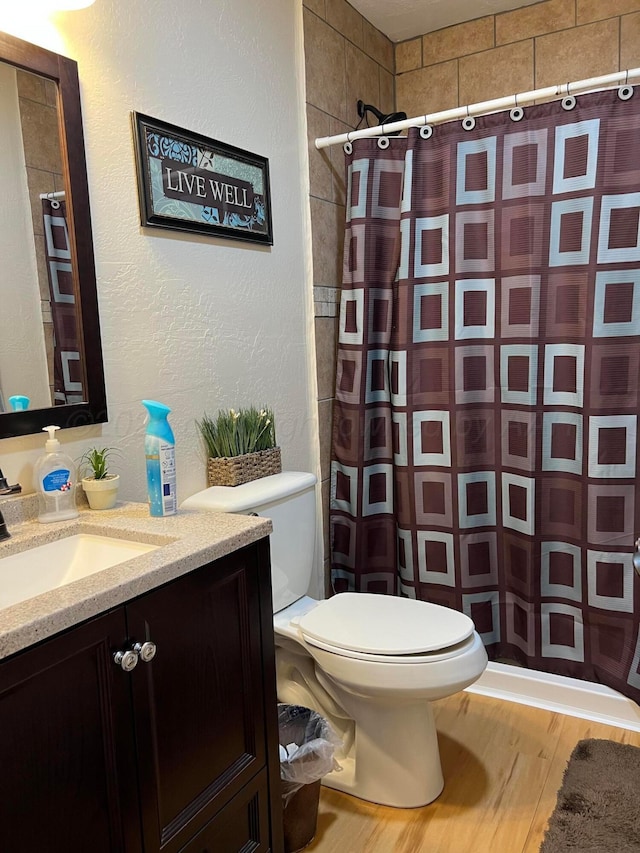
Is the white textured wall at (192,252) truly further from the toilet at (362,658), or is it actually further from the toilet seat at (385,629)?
the toilet seat at (385,629)

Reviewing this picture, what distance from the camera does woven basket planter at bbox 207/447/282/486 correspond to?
182 centimetres

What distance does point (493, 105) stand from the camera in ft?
6.32

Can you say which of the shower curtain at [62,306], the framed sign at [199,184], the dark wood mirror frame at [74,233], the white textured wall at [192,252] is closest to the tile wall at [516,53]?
the white textured wall at [192,252]

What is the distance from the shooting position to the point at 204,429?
6.02 feet

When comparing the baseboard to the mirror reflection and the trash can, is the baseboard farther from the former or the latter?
the mirror reflection

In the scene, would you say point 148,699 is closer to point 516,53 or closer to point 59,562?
point 59,562

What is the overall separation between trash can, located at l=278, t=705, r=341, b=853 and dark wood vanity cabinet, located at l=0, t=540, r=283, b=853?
114mm

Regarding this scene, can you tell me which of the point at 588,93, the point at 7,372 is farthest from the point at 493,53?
the point at 7,372

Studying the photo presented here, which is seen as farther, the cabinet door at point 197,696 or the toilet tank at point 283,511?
the toilet tank at point 283,511

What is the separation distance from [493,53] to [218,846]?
8.66 ft

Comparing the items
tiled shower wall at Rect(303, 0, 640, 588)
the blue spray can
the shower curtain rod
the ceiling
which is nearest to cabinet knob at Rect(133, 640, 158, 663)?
the blue spray can

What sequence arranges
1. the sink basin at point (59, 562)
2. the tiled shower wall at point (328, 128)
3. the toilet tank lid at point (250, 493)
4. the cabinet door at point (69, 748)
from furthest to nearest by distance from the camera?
the tiled shower wall at point (328, 128) < the toilet tank lid at point (250, 493) < the sink basin at point (59, 562) < the cabinet door at point (69, 748)

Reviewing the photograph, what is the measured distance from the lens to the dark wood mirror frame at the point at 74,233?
4.34 ft

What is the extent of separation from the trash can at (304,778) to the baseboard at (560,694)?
81 centimetres
